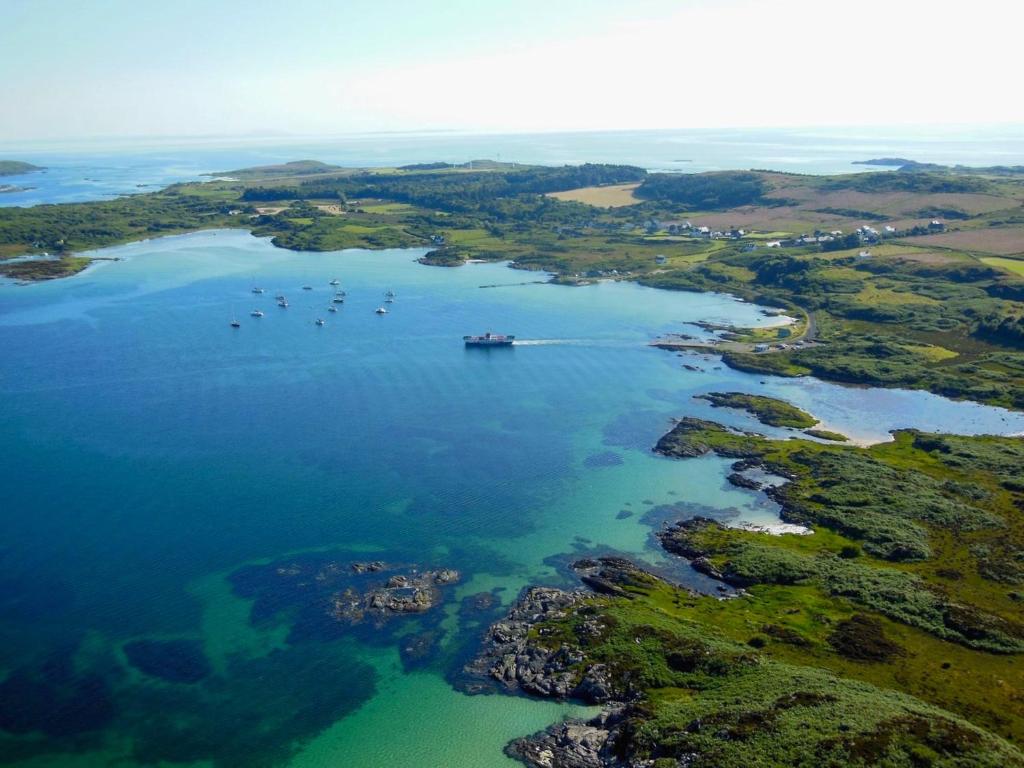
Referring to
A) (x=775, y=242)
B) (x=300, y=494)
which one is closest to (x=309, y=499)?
(x=300, y=494)

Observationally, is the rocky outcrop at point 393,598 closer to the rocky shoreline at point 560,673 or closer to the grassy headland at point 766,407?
the rocky shoreline at point 560,673

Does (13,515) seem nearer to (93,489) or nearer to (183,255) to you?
(93,489)

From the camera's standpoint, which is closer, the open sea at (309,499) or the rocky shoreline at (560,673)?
the rocky shoreline at (560,673)

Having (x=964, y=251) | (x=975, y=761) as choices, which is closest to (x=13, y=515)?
(x=975, y=761)

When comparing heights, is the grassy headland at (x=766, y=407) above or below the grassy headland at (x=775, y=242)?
below

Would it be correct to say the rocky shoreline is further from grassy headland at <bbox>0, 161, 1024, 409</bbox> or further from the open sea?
grassy headland at <bbox>0, 161, 1024, 409</bbox>

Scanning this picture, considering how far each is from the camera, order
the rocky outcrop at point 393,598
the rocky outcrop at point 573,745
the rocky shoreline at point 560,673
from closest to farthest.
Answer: the rocky outcrop at point 573,745, the rocky shoreline at point 560,673, the rocky outcrop at point 393,598

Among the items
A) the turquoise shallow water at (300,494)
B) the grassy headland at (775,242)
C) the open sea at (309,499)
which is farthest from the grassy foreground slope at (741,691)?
the grassy headland at (775,242)

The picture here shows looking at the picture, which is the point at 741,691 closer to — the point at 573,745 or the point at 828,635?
the point at 573,745
